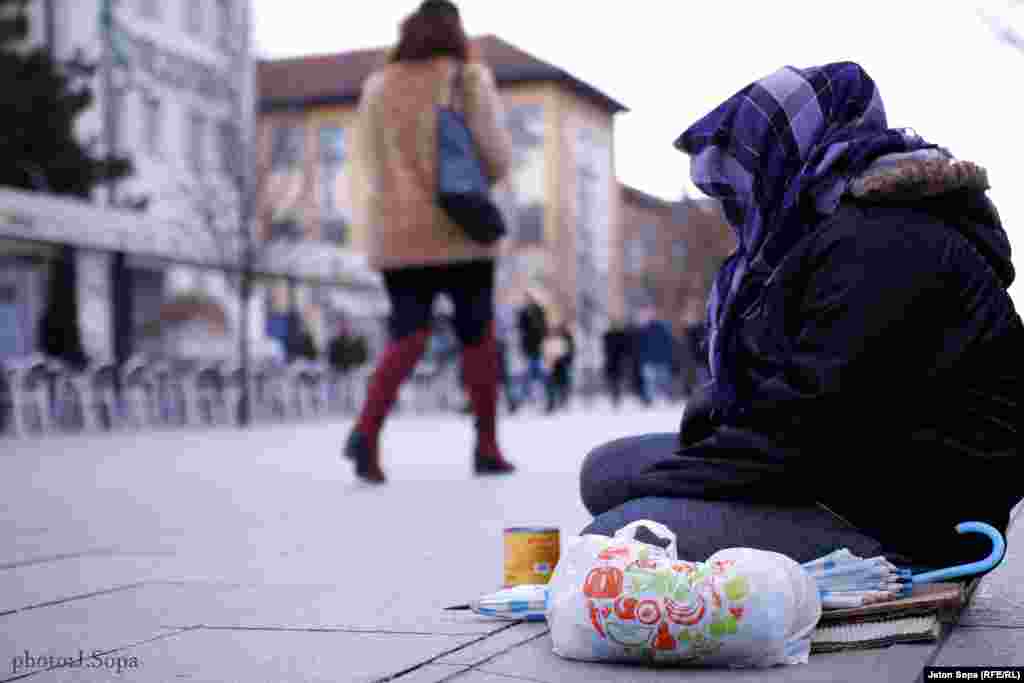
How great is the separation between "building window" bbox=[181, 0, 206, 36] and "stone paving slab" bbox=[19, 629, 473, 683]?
35.8 metres

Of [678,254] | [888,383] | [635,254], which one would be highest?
[635,254]

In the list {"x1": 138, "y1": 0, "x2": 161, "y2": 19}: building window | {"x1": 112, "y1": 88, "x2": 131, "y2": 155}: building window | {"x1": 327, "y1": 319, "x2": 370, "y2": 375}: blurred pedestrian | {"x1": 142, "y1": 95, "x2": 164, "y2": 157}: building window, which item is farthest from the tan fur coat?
{"x1": 142, "y1": 95, "x2": 164, "y2": 157}: building window

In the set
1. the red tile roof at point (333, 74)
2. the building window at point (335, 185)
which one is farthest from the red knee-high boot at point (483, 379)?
the building window at point (335, 185)

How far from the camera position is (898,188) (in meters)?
3.05

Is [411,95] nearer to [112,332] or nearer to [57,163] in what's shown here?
[112,332]

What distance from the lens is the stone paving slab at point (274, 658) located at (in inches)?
110

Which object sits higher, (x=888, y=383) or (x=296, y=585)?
(x=888, y=383)

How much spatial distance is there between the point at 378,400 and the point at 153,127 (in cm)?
3137

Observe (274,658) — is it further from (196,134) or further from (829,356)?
(196,134)

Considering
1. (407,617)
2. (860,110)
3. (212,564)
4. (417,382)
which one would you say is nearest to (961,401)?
(860,110)

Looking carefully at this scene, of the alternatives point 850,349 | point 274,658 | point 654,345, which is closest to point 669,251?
point 654,345

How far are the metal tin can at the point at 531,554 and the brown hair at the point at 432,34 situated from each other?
14.7ft

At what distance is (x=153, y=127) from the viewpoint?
37125 millimetres

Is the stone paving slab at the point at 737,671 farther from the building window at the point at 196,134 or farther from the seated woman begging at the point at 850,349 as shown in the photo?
the building window at the point at 196,134
